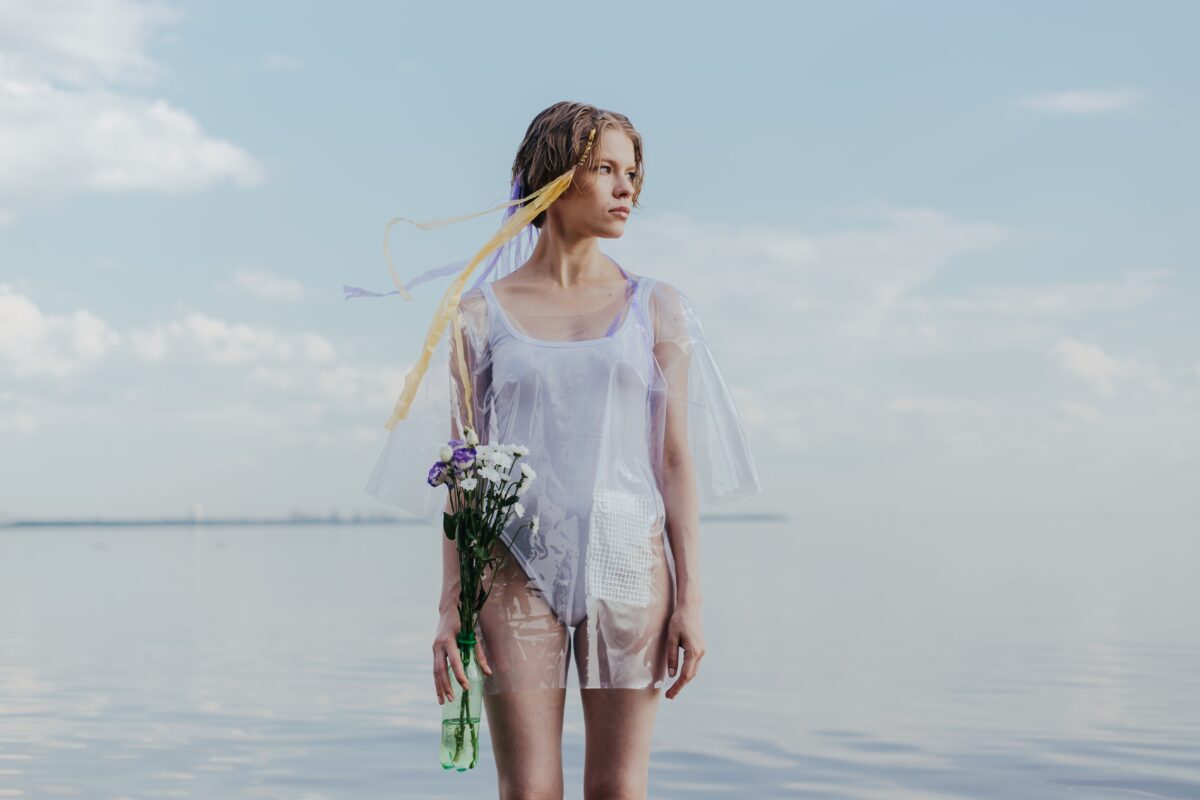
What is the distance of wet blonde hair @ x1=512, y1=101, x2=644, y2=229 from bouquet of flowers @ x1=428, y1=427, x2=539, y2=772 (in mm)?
585

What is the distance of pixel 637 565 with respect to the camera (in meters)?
2.80

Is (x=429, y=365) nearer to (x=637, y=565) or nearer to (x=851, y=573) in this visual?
(x=637, y=565)

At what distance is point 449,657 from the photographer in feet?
8.96

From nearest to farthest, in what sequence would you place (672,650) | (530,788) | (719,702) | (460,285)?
(530,788), (672,650), (460,285), (719,702)

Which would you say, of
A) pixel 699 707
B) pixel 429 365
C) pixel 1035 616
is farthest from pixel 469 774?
pixel 1035 616

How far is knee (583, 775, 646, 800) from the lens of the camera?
2.75m

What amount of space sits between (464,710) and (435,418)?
64 cm

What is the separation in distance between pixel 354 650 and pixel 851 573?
1795 centimetres

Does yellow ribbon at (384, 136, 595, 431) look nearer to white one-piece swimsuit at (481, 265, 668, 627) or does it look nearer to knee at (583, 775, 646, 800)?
white one-piece swimsuit at (481, 265, 668, 627)

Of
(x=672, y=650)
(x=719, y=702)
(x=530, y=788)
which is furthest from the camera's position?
(x=719, y=702)

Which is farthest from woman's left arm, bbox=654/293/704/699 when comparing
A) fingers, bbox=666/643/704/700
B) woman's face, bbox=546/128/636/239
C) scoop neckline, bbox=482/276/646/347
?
woman's face, bbox=546/128/636/239

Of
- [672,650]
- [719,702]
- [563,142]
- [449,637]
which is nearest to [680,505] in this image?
[672,650]

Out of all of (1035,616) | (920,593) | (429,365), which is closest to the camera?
(429,365)

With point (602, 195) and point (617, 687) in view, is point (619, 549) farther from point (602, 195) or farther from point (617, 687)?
point (602, 195)
